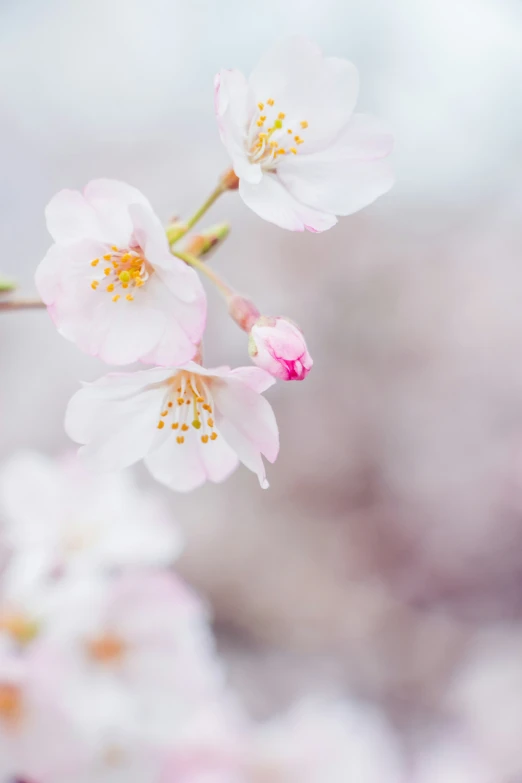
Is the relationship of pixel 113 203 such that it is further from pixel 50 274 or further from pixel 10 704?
pixel 10 704

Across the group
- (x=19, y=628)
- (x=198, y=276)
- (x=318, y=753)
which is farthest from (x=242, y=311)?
(x=318, y=753)

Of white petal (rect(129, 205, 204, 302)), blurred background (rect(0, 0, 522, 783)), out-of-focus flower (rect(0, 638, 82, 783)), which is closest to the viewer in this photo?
white petal (rect(129, 205, 204, 302))

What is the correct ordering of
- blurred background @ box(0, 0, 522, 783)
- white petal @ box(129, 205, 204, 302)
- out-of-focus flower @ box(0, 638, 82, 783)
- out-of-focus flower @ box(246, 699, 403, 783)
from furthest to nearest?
blurred background @ box(0, 0, 522, 783)
out-of-focus flower @ box(246, 699, 403, 783)
out-of-focus flower @ box(0, 638, 82, 783)
white petal @ box(129, 205, 204, 302)

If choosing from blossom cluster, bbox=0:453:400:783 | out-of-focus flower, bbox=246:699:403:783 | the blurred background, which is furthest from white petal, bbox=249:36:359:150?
the blurred background

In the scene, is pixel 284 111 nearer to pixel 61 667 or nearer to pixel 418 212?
pixel 61 667

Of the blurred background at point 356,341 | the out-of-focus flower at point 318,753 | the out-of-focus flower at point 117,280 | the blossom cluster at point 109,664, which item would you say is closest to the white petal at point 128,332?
the out-of-focus flower at point 117,280

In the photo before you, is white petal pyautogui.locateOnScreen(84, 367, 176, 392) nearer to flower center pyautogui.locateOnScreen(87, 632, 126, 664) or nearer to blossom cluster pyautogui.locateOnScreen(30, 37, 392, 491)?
blossom cluster pyautogui.locateOnScreen(30, 37, 392, 491)
